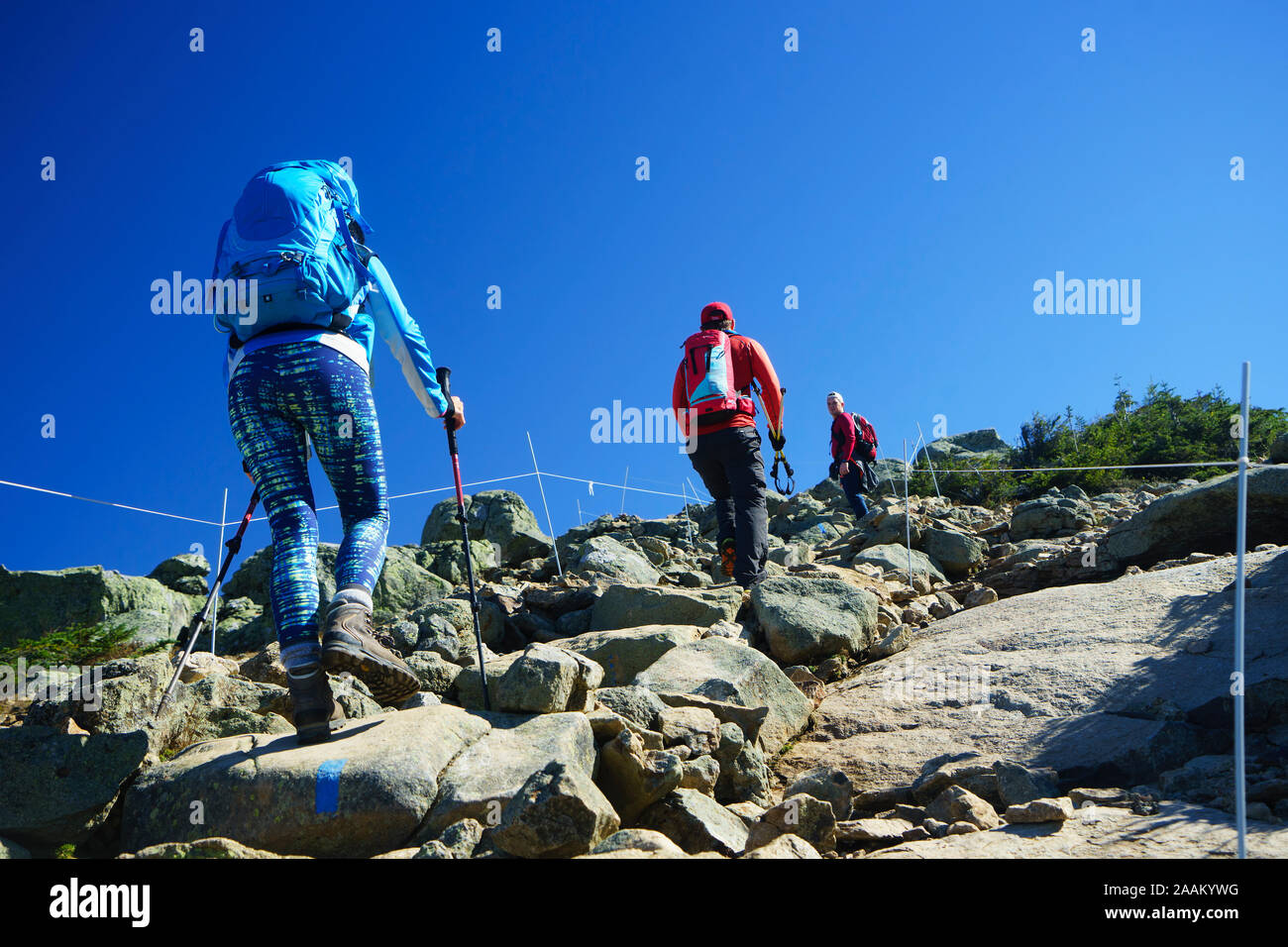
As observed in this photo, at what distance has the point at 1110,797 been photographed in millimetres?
3404

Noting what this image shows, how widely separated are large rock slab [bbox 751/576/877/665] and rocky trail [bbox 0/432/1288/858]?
2cm

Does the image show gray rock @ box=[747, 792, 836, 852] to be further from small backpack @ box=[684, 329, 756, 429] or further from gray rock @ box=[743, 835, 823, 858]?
small backpack @ box=[684, 329, 756, 429]

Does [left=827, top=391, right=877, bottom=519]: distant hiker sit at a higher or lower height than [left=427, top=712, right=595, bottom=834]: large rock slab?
higher

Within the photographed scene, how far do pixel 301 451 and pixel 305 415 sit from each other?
0.18m

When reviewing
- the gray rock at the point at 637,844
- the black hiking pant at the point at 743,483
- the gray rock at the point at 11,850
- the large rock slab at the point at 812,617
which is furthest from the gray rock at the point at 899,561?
the gray rock at the point at 11,850

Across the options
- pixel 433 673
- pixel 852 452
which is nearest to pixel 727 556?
pixel 433 673

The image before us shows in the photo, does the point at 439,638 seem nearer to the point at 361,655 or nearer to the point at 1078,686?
the point at 361,655

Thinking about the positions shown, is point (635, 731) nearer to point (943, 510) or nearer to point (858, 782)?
point (858, 782)

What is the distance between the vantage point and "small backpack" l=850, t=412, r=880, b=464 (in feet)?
47.7

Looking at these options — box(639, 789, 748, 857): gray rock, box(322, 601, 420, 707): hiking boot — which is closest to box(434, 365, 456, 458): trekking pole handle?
box(322, 601, 420, 707): hiking boot

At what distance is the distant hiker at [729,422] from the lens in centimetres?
778

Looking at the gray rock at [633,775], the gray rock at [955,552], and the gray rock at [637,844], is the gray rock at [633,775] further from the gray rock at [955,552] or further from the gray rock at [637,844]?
the gray rock at [955,552]

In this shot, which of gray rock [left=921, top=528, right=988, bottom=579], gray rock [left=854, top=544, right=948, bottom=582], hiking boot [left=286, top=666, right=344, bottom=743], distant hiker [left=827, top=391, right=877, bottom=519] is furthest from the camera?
distant hiker [left=827, top=391, right=877, bottom=519]

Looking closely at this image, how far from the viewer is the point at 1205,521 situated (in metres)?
7.46
